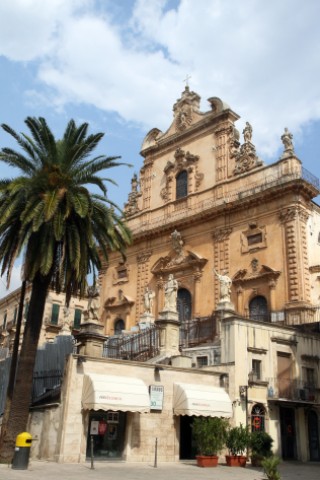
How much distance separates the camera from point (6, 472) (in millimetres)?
14305

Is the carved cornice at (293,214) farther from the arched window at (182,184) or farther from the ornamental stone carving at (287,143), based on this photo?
the arched window at (182,184)

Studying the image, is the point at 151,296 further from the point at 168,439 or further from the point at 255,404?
the point at 168,439

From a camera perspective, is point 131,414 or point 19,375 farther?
point 131,414

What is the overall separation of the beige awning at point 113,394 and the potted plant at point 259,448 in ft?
13.5

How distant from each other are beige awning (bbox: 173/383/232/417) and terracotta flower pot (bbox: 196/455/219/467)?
157 cm

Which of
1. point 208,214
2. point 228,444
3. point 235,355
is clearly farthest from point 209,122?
point 228,444

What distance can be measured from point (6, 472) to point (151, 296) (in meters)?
21.5

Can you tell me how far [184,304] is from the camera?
36.4 metres

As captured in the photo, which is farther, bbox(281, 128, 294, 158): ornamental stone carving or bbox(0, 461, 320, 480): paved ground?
bbox(281, 128, 294, 158): ornamental stone carving

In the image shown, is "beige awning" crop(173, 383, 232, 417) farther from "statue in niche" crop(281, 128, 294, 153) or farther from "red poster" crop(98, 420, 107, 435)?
"statue in niche" crop(281, 128, 294, 153)

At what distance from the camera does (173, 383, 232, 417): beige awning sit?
19656mm

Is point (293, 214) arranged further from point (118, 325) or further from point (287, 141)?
point (118, 325)

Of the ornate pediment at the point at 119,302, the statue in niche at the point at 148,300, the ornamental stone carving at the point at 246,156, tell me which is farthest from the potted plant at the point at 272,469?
the ornate pediment at the point at 119,302

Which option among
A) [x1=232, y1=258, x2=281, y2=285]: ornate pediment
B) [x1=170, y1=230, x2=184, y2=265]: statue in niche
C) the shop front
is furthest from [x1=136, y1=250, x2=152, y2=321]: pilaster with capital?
the shop front
